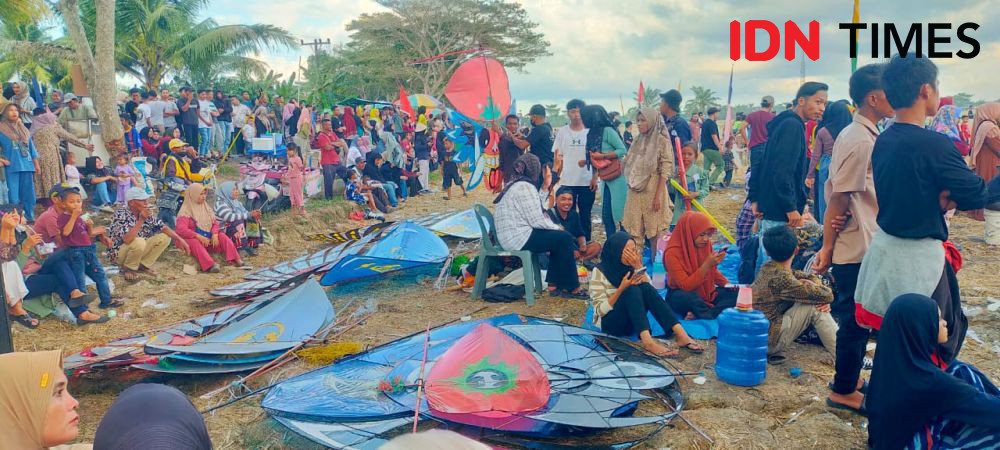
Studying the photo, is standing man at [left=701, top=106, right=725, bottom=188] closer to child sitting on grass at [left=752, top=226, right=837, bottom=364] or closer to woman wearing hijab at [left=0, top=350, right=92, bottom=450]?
child sitting on grass at [left=752, top=226, right=837, bottom=364]

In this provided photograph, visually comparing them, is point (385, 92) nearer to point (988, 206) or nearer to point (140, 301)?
point (140, 301)

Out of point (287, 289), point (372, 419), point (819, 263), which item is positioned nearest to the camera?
point (372, 419)

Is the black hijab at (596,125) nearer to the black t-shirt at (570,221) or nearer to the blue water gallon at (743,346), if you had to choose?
the black t-shirt at (570,221)

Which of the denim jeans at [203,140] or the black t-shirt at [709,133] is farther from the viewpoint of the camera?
the denim jeans at [203,140]

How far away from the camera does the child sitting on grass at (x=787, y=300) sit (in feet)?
13.3

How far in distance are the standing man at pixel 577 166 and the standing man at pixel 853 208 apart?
11.0 feet

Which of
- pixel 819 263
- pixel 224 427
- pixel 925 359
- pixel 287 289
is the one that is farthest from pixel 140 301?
pixel 925 359

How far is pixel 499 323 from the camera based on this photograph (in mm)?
4684

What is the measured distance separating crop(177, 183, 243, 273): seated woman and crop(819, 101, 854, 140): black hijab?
22.5ft

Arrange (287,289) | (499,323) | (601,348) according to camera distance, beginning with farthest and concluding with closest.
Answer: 1. (287,289)
2. (499,323)
3. (601,348)

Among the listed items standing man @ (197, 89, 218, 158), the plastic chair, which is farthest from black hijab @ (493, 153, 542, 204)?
standing man @ (197, 89, 218, 158)

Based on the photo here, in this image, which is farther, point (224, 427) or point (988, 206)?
point (224, 427)

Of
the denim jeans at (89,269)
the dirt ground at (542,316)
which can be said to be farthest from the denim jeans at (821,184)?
the denim jeans at (89,269)

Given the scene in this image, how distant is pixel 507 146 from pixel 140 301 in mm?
4111
